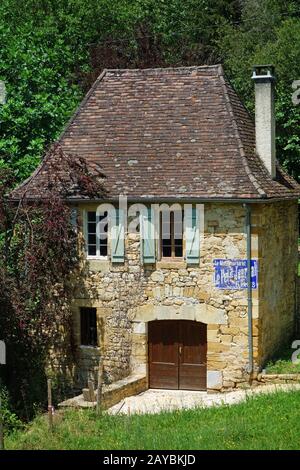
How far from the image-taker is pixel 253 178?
17766mm

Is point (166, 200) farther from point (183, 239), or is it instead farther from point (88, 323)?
point (88, 323)

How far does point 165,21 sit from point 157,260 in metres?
24.2

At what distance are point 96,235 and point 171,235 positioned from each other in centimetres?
191

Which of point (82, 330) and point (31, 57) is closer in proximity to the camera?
point (82, 330)

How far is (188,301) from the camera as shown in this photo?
715 inches

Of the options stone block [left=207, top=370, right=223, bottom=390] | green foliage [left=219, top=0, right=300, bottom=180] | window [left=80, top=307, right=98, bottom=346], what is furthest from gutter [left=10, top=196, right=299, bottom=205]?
green foliage [left=219, top=0, right=300, bottom=180]

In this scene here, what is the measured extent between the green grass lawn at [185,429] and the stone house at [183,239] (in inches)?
121

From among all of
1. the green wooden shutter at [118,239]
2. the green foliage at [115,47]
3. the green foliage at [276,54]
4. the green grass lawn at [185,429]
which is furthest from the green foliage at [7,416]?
the green foliage at [276,54]

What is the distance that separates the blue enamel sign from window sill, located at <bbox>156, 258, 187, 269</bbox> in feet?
2.68

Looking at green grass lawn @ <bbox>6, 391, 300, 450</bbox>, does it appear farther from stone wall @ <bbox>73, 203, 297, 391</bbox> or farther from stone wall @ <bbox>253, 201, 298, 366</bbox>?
stone wall @ <bbox>253, 201, 298, 366</bbox>

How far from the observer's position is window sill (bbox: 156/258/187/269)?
18.1 meters

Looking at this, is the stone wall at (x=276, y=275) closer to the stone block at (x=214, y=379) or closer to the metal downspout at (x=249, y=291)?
the metal downspout at (x=249, y=291)
